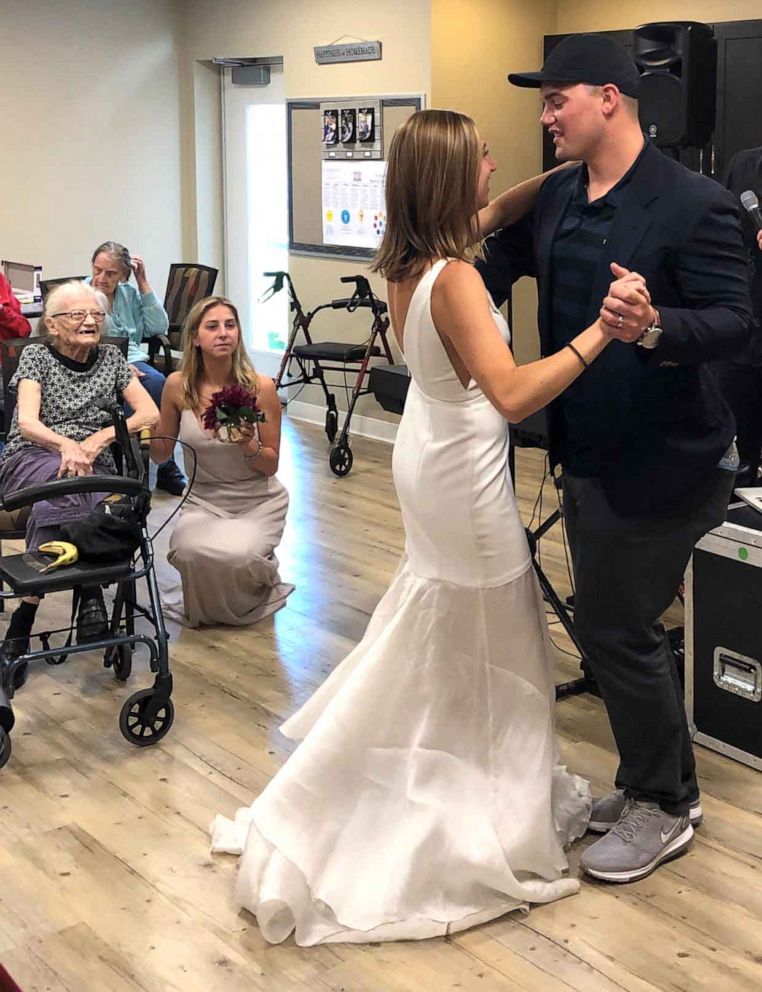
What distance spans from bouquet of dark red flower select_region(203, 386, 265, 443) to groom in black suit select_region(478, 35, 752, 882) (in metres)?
1.41

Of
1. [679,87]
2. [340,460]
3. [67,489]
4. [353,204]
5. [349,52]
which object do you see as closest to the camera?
[67,489]

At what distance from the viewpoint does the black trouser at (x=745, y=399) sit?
4.45 m

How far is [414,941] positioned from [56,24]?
6.75 metres

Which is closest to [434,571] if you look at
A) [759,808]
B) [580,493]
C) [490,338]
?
[580,493]

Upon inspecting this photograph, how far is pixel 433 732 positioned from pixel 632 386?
810 millimetres

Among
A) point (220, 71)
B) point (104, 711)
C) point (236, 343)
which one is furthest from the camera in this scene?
point (220, 71)

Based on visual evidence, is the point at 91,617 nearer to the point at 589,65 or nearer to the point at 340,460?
the point at 589,65

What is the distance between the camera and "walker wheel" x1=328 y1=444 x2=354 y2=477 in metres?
6.34

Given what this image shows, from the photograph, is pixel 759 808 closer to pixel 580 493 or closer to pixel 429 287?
pixel 580 493

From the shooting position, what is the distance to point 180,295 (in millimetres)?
7215

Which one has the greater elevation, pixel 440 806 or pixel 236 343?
pixel 236 343

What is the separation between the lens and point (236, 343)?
4.32 m

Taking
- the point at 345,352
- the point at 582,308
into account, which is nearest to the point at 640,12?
the point at 345,352

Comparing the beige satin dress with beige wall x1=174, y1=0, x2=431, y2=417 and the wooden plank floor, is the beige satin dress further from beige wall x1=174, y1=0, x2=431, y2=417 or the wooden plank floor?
beige wall x1=174, y1=0, x2=431, y2=417
